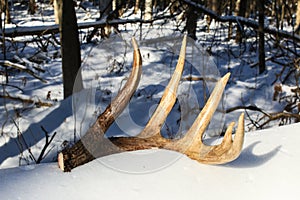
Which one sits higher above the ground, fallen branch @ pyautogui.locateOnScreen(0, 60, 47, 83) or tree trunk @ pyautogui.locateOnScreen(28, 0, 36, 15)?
tree trunk @ pyautogui.locateOnScreen(28, 0, 36, 15)

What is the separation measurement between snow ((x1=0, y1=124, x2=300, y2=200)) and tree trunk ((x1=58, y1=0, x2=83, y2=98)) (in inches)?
95.9

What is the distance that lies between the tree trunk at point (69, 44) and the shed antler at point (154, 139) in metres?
2.26

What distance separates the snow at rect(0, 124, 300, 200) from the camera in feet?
4.35

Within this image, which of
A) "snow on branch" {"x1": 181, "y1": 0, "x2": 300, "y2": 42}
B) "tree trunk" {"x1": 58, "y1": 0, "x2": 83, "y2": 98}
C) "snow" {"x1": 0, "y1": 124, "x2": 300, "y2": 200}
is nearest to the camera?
"snow" {"x1": 0, "y1": 124, "x2": 300, "y2": 200}

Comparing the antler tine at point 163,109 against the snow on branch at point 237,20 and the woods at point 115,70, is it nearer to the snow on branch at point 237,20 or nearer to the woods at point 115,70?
the woods at point 115,70

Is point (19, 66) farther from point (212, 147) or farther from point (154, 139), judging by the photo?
point (212, 147)

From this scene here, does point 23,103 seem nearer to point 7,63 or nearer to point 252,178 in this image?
point 7,63

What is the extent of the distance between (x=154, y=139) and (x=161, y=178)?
32cm

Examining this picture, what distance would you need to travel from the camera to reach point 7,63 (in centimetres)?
Result: 421

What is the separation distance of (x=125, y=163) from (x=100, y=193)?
0.82ft

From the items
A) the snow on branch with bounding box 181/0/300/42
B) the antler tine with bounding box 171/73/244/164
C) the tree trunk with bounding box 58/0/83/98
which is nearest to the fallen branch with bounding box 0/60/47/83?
the tree trunk with bounding box 58/0/83/98

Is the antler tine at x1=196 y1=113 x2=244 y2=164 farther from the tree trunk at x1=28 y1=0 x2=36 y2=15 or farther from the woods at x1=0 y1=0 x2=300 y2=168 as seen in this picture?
the tree trunk at x1=28 y1=0 x2=36 y2=15

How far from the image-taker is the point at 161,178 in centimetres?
144

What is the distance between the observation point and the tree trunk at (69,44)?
12.6 ft
